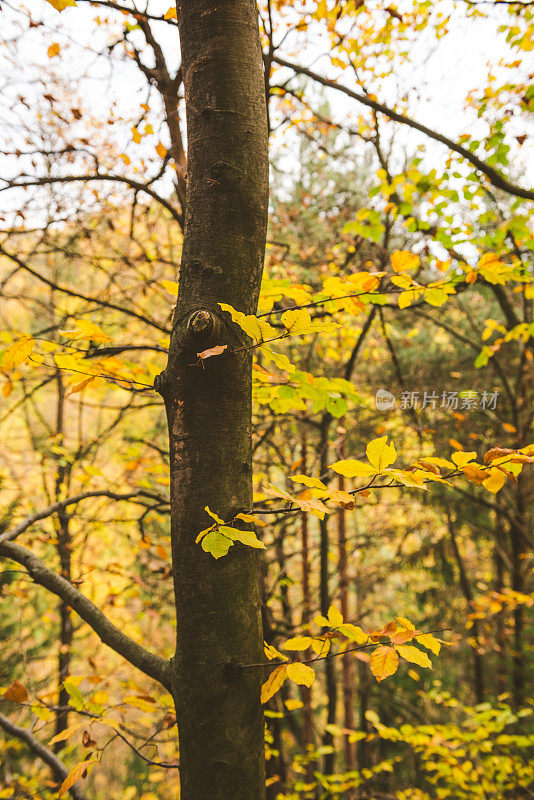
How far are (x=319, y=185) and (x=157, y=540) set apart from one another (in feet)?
22.5

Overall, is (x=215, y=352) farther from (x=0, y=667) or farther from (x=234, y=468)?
(x=0, y=667)

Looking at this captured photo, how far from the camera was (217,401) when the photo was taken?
950mm

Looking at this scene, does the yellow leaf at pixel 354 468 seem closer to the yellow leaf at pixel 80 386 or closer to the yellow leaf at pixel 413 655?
the yellow leaf at pixel 413 655

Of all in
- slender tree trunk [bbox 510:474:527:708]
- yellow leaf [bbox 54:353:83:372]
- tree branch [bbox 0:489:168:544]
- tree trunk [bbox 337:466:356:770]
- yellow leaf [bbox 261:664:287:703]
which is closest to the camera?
yellow leaf [bbox 261:664:287:703]

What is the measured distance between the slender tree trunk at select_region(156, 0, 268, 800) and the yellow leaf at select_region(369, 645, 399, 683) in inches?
10.1

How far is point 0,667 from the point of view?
542 centimetres

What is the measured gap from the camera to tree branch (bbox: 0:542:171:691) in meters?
1.06

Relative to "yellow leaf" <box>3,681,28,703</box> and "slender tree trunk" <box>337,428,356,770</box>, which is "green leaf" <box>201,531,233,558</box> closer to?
"yellow leaf" <box>3,681,28,703</box>

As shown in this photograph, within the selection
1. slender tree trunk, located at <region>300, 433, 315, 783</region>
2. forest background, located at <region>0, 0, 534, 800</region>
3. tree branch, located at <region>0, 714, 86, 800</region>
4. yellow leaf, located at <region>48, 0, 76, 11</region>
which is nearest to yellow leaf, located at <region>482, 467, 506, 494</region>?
forest background, located at <region>0, 0, 534, 800</region>

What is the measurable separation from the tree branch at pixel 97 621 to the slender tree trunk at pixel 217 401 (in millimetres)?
119

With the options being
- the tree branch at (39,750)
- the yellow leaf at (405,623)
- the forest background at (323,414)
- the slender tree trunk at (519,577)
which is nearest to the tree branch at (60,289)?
the forest background at (323,414)

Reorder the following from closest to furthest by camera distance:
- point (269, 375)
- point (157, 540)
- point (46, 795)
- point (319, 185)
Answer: point (269, 375)
point (46, 795)
point (157, 540)
point (319, 185)

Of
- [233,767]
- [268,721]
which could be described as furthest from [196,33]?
[268,721]

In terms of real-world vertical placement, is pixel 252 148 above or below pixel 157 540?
above
